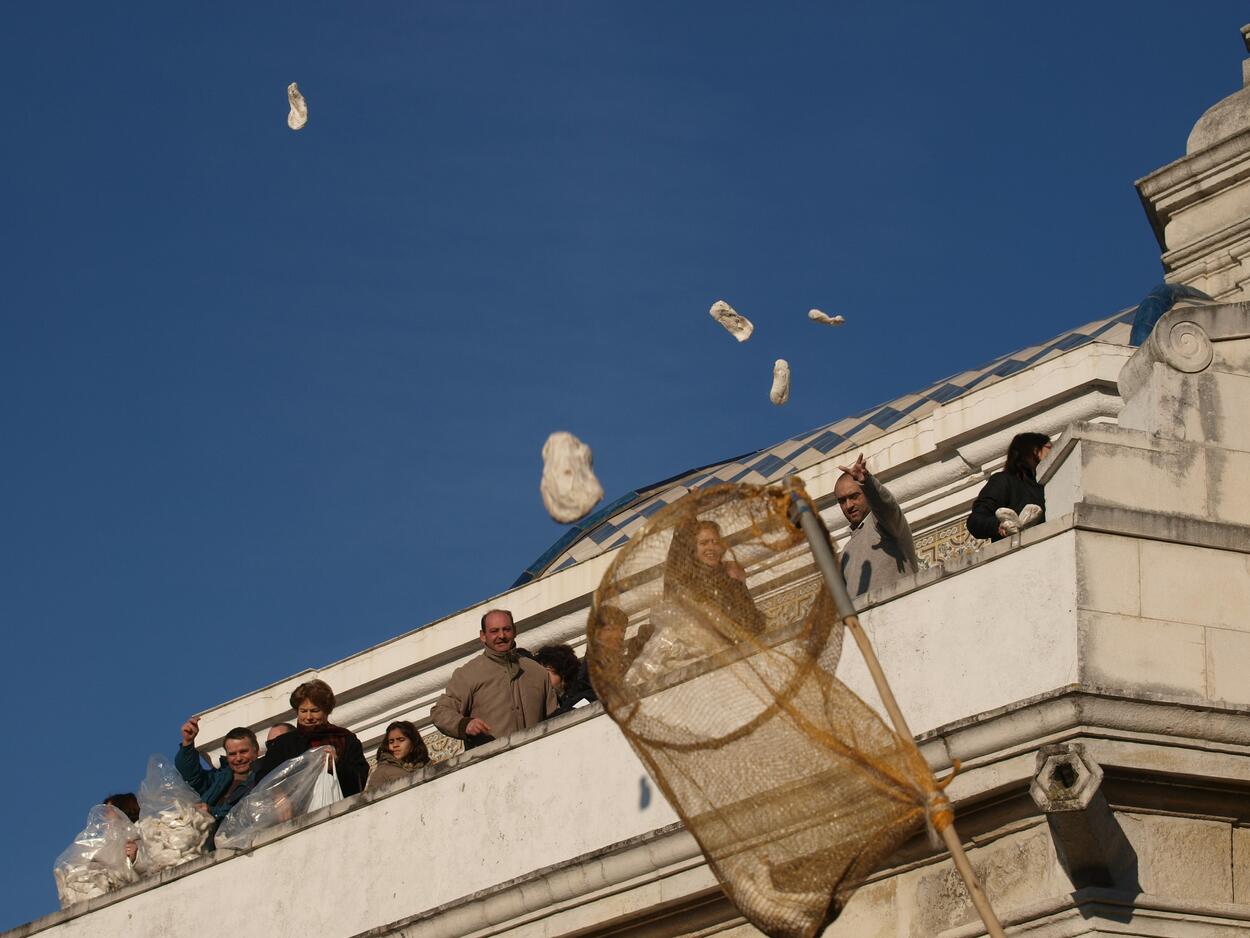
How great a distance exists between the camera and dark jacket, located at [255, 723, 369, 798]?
1570 cm

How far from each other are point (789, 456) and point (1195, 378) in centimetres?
1125

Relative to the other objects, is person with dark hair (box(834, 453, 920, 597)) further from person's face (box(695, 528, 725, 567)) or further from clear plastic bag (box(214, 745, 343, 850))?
clear plastic bag (box(214, 745, 343, 850))

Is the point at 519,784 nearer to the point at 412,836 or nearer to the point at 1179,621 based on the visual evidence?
the point at 412,836

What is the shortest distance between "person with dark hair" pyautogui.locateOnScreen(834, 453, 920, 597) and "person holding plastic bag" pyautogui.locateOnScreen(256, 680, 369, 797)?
145 inches

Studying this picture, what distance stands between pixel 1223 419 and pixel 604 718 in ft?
11.9

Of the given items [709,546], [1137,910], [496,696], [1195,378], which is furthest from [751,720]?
[496,696]

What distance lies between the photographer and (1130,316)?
72.3 feet

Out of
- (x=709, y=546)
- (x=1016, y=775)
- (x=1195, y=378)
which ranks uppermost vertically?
(x=1195, y=378)

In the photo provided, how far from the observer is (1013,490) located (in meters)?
13.9

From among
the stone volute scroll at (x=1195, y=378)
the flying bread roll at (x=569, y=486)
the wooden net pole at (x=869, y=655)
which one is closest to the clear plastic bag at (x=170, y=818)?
the flying bread roll at (x=569, y=486)

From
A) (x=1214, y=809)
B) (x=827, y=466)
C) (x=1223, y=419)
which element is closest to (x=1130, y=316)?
(x=827, y=466)

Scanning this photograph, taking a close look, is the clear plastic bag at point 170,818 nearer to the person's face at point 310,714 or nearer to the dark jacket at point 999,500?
the person's face at point 310,714

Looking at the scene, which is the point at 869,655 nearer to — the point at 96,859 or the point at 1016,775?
the point at 1016,775

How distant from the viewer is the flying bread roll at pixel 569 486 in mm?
18156
